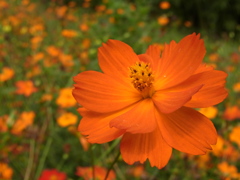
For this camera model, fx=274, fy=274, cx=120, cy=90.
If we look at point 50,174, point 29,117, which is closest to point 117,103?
point 50,174

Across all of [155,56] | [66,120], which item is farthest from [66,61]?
[155,56]

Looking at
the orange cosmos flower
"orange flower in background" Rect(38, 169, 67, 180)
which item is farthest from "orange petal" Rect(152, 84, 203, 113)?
"orange flower in background" Rect(38, 169, 67, 180)

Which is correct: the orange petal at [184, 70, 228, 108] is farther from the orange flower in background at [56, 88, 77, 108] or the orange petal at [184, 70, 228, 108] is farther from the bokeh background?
the orange flower in background at [56, 88, 77, 108]

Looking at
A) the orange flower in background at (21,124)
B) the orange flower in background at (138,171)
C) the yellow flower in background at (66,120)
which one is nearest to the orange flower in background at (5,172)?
the orange flower in background at (21,124)

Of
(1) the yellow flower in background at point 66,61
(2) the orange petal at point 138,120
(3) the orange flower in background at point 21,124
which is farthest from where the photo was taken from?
(1) the yellow flower in background at point 66,61

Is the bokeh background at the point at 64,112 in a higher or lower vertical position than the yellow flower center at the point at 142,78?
lower

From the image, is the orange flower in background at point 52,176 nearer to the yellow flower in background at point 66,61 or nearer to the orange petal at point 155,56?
the orange petal at point 155,56
